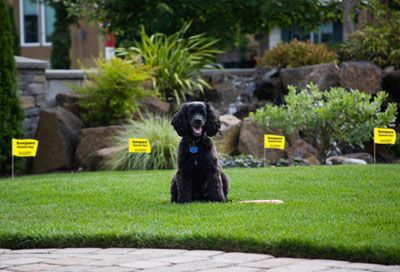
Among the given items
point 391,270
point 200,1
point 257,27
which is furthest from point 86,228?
point 257,27

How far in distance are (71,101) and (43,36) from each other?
21.7 meters

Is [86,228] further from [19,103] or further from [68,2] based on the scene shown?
[68,2]

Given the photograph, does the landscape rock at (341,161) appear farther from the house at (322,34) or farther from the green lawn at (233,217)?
the house at (322,34)

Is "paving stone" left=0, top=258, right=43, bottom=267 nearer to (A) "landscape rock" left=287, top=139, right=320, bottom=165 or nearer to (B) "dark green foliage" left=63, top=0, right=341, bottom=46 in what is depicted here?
(A) "landscape rock" left=287, top=139, right=320, bottom=165

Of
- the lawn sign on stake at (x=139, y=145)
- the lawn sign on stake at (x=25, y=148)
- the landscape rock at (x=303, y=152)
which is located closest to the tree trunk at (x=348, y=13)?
the landscape rock at (x=303, y=152)

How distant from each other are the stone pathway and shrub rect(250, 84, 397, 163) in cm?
715

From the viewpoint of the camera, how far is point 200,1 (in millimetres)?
17828

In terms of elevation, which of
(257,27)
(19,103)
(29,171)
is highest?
(257,27)

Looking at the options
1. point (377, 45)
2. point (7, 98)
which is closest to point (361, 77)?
point (377, 45)

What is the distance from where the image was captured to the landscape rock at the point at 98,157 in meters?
13.6

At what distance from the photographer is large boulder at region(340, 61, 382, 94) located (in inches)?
611

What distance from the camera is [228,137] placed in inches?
560

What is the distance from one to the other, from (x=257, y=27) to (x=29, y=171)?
23.3 feet

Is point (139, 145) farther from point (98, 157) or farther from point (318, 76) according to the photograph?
point (318, 76)
